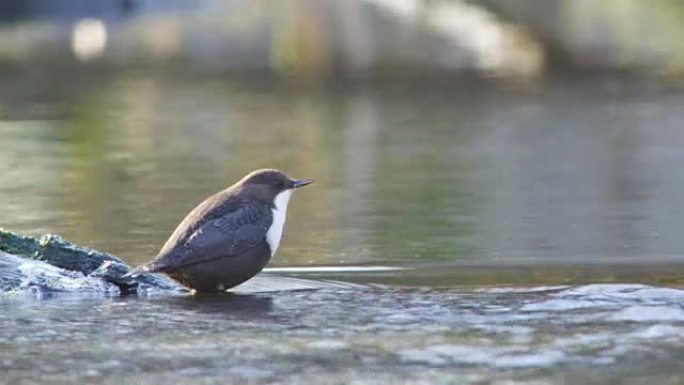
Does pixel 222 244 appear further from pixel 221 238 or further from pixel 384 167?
pixel 384 167

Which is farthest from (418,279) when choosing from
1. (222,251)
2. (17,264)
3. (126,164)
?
(126,164)

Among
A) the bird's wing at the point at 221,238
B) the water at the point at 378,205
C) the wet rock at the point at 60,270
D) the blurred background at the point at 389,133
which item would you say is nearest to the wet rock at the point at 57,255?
the wet rock at the point at 60,270

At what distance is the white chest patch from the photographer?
9.01 m

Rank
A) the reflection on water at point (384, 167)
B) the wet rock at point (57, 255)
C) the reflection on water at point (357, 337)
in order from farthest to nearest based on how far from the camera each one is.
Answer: the reflection on water at point (384, 167), the wet rock at point (57, 255), the reflection on water at point (357, 337)

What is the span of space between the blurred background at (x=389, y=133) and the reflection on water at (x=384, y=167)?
0.04m

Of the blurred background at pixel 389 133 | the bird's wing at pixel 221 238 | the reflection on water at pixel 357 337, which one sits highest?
the blurred background at pixel 389 133

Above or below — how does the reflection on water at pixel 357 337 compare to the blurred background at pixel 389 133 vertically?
below

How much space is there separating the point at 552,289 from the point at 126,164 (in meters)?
8.24

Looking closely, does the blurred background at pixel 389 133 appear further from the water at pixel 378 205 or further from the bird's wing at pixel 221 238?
the bird's wing at pixel 221 238

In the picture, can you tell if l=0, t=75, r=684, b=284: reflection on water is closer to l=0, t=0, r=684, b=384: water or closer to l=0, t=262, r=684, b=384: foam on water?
l=0, t=0, r=684, b=384: water

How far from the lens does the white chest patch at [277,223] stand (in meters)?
9.01

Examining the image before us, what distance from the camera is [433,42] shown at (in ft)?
103

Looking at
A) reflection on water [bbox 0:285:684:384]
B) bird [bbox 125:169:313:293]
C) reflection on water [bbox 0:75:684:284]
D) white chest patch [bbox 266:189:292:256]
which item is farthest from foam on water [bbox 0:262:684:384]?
reflection on water [bbox 0:75:684:284]

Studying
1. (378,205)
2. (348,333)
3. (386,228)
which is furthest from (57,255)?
(378,205)
